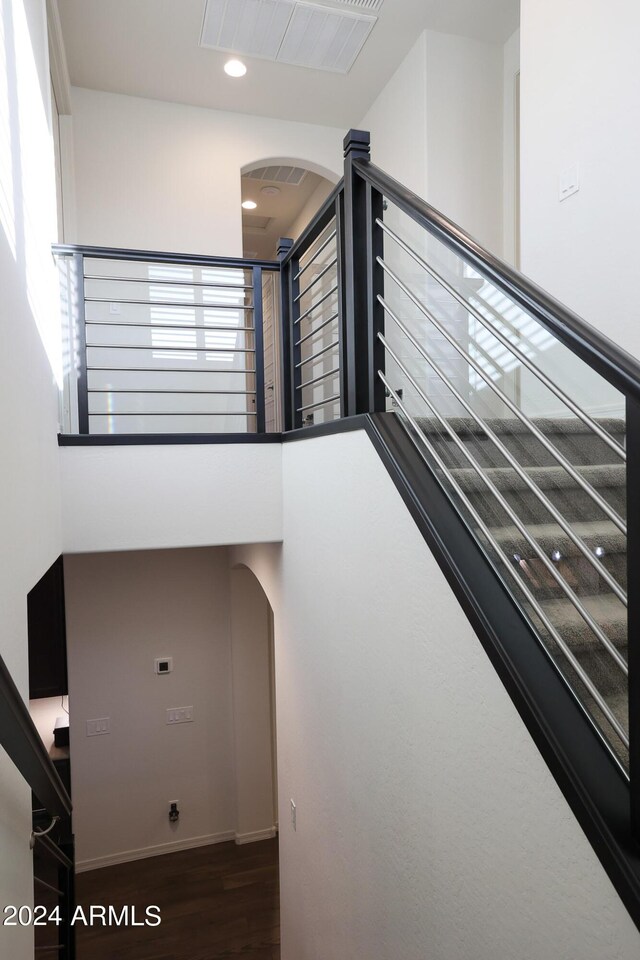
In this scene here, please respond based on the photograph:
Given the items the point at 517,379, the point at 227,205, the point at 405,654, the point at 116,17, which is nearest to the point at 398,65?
the point at 227,205

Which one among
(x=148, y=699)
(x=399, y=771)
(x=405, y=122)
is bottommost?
(x=148, y=699)

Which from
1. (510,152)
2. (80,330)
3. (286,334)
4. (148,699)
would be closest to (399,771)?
(286,334)

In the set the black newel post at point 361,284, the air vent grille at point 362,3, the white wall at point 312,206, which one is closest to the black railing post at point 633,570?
the black newel post at point 361,284

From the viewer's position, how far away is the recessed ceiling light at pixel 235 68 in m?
4.29

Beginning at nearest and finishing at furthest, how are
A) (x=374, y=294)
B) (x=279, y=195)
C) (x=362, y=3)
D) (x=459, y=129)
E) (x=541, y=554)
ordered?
(x=541, y=554) < (x=374, y=294) < (x=362, y=3) < (x=459, y=129) < (x=279, y=195)

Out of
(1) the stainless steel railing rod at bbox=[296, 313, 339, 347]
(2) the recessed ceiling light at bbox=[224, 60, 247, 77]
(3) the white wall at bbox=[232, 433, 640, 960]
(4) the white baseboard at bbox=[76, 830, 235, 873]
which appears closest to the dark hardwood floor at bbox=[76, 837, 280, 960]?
(4) the white baseboard at bbox=[76, 830, 235, 873]

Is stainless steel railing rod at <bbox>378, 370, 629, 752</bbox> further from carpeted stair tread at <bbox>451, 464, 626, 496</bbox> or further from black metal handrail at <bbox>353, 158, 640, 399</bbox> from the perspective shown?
black metal handrail at <bbox>353, 158, 640, 399</bbox>

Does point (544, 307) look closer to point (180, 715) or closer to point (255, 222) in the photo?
point (180, 715)

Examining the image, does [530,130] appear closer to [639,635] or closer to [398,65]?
[398,65]

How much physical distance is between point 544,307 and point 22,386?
156cm

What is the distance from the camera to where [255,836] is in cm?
534

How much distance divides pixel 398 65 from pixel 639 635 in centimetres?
476

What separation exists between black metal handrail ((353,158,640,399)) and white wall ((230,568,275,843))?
159 inches

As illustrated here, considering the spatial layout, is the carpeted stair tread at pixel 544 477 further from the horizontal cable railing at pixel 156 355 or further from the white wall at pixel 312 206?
the white wall at pixel 312 206
